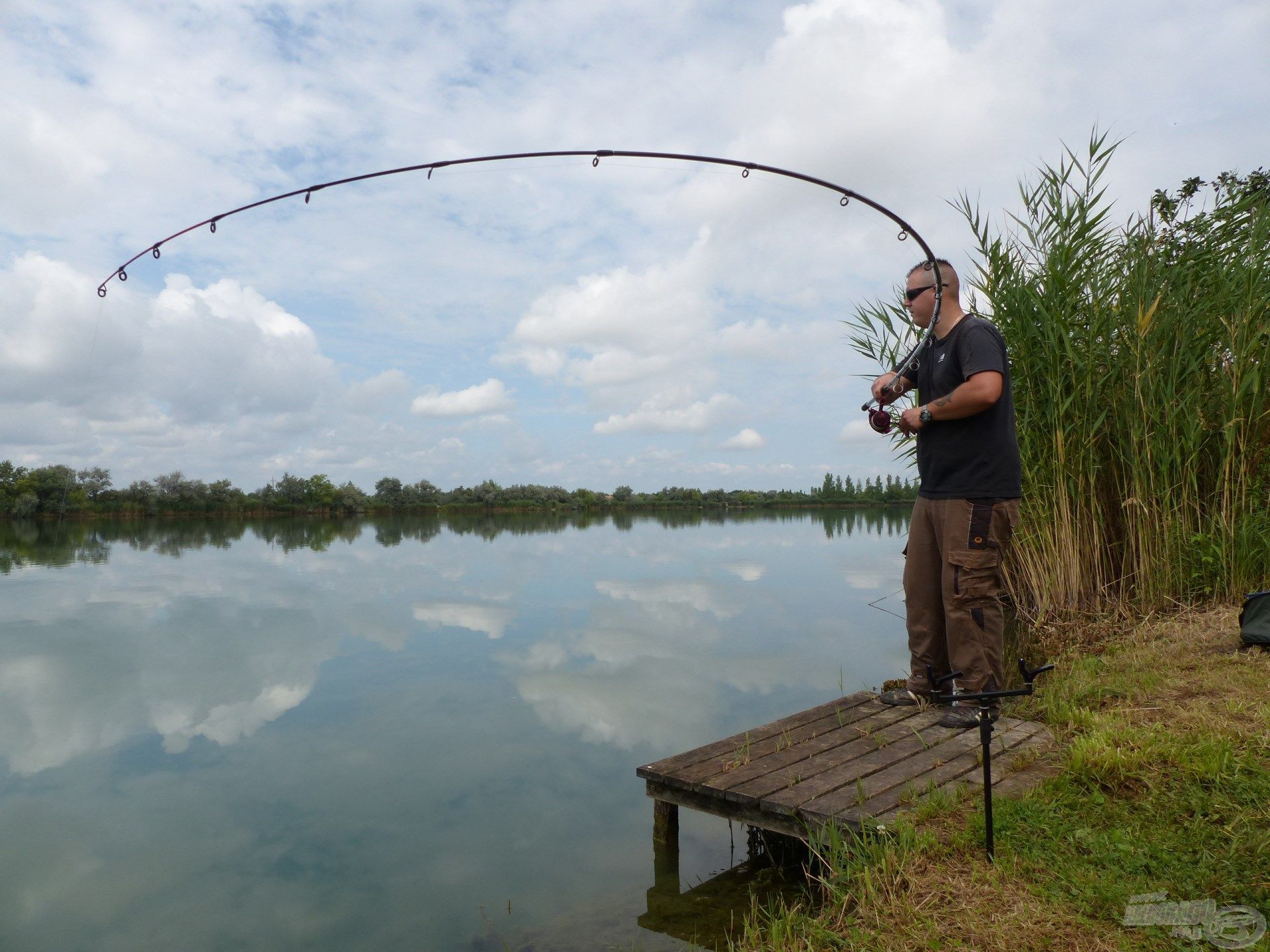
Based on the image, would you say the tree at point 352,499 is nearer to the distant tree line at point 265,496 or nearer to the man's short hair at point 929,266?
the distant tree line at point 265,496

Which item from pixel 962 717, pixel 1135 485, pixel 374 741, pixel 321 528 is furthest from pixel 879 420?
pixel 321 528

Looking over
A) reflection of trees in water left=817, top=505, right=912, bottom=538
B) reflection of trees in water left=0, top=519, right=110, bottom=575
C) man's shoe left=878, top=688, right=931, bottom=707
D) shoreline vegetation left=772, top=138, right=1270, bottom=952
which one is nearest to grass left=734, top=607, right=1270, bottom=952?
shoreline vegetation left=772, top=138, right=1270, bottom=952

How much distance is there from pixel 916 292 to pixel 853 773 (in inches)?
86.4

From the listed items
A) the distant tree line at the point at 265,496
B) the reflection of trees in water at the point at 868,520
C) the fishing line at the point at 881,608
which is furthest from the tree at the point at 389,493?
the fishing line at the point at 881,608

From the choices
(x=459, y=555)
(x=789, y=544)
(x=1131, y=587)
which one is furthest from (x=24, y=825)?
(x=789, y=544)

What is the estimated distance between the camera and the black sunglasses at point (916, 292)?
12.1ft

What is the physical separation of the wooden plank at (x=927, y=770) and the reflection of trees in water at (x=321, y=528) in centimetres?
1616

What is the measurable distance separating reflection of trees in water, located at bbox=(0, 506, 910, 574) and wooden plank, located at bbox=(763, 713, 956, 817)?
1592 centimetres

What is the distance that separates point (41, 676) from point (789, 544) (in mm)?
17680

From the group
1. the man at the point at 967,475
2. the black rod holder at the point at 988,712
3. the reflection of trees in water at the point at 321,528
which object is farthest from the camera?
the reflection of trees in water at the point at 321,528

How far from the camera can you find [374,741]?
203 inches

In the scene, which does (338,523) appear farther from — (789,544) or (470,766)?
(470,766)

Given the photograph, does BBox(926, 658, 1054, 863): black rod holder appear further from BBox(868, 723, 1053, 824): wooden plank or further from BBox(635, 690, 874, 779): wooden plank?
BBox(635, 690, 874, 779): wooden plank

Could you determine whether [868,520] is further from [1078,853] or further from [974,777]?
[1078,853]
